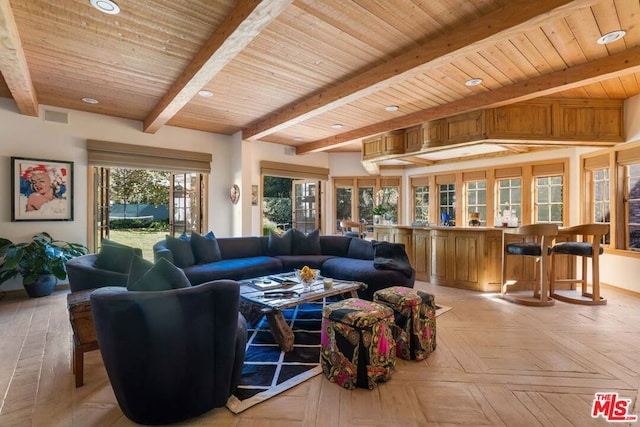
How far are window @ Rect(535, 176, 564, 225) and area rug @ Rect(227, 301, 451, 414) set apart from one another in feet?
15.0

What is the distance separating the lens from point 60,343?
2854 millimetres

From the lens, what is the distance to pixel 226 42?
249cm

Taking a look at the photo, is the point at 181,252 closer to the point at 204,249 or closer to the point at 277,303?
the point at 204,249

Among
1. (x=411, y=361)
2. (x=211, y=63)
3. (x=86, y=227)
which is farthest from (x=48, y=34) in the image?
(x=411, y=361)

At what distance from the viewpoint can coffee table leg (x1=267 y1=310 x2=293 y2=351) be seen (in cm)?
270

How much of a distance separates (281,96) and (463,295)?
369 centimetres

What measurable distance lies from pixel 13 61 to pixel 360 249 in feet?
14.2

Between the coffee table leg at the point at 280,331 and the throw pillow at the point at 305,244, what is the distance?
8.00 feet

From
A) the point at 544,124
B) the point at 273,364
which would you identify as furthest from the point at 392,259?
the point at 544,124

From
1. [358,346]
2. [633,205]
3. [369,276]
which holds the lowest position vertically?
[358,346]

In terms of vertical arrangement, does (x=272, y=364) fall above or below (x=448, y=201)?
below

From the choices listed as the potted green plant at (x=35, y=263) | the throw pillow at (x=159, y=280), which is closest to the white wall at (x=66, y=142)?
the potted green plant at (x=35, y=263)

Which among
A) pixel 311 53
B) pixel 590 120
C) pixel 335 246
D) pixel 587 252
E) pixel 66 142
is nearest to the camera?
pixel 311 53

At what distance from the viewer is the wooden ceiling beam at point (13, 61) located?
2.20 meters
